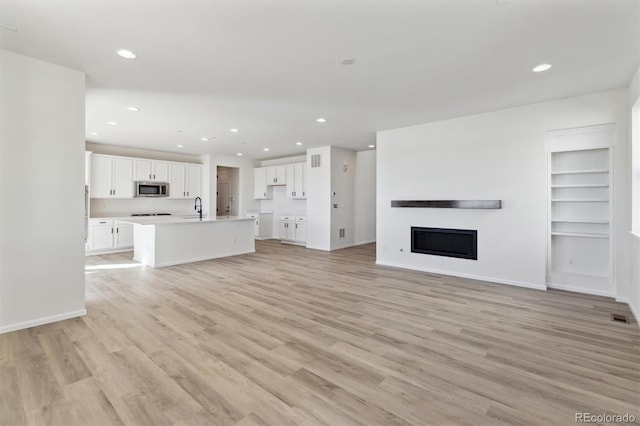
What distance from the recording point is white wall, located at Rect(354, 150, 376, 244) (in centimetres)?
882

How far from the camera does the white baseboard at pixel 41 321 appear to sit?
291cm

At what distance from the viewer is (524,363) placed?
7.71 feet

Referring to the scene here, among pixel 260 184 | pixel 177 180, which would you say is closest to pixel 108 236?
pixel 177 180

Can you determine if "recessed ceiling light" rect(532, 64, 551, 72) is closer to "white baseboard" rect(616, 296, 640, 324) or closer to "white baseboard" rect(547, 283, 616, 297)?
"white baseboard" rect(616, 296, 640, 324)

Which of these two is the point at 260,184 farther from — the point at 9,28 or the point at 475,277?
the point at 9,28

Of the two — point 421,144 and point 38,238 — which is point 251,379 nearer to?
point 38,238

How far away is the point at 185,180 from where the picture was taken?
29.1 ft

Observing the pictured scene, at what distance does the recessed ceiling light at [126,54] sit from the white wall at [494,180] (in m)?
4.52

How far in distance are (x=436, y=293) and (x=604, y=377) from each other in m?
2.07

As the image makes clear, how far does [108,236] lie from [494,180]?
8.68 m

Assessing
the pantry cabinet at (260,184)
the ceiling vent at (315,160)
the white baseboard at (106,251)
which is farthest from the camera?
the pantry cabinet at (260,184)

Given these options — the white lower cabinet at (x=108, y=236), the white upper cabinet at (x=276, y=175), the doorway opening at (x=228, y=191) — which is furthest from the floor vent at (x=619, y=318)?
the doorway opening at (x=228, y=191)

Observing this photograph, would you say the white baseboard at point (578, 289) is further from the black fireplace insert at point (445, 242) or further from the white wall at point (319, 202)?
the white wall at point (319, 202)

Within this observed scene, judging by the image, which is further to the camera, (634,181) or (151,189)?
(151,189)
